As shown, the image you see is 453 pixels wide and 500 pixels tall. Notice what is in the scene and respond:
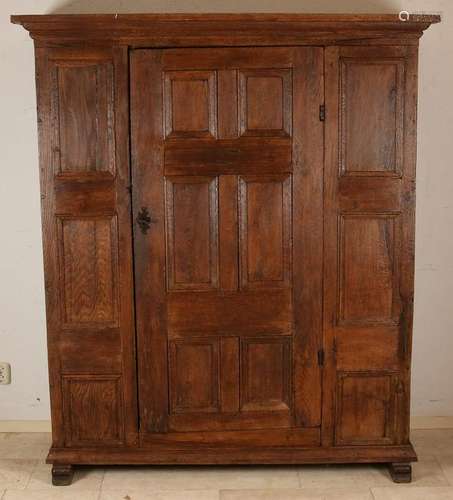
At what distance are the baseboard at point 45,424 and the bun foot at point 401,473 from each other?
569 millimetres

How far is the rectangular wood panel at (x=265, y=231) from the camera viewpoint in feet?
9.30

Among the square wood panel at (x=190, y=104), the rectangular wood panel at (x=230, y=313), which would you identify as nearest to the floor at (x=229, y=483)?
the rectangular wood panel at (x=230, y=313)

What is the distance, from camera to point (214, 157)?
281 centimetres

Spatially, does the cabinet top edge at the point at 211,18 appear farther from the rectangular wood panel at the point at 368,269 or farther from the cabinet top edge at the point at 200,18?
the rectangular wood panel at the point at 368,269

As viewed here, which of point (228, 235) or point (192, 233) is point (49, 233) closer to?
point (192, 233)

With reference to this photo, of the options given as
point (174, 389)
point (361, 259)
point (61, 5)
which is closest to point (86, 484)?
point (174, 389)

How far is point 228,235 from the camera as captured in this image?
2857mm

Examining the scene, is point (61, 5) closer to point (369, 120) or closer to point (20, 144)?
point (20, 144)

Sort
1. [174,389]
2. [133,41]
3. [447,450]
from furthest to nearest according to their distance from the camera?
[447,450], [174,389], [133,41]

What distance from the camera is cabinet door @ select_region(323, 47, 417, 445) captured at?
2.79 meters

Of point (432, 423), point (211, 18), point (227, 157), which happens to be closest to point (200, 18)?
point (211, 18)

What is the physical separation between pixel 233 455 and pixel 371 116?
55.4 inches

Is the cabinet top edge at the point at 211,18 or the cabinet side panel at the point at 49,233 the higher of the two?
the cabinet top edge at the point at 211,18

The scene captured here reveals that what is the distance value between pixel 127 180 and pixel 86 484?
1.20 m
